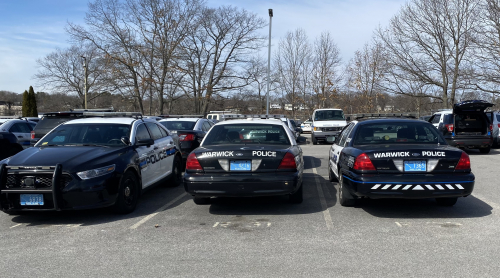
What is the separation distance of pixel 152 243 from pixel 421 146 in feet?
13.4

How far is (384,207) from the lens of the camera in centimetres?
697

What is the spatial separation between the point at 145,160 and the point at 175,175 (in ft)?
5.83

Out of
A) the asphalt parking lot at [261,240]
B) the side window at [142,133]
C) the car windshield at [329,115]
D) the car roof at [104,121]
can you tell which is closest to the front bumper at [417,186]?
the asphalt parking lot at [261,240]

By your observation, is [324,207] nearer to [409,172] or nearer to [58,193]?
[409,172]

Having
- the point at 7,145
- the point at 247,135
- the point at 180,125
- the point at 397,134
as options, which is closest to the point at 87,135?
the point at 247,135

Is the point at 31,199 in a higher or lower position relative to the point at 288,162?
lower

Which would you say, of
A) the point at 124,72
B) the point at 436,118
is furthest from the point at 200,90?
the point at 436,118

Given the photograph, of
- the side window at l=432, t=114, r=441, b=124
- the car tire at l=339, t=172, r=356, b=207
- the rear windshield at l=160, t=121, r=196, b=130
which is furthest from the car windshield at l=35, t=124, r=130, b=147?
the side window at l=432, t=114, r=441, b=124

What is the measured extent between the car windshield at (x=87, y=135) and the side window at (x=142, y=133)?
20 cm

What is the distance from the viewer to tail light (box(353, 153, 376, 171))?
6203 millimetres

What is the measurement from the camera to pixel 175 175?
9.29 meters

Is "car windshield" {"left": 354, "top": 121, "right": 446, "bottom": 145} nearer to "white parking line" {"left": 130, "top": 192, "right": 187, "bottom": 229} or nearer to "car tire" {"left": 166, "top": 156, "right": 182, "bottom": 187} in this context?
"white parking line" {"left": 130, "top": 192, "right": 187, "bottom": 229}

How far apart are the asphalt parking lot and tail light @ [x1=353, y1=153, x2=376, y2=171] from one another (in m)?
0.73

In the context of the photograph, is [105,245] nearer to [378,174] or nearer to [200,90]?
[378,174]
